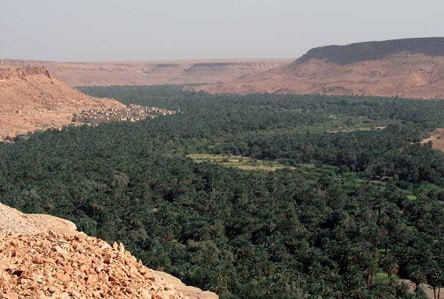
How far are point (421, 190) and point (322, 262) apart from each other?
113ft

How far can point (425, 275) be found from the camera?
152 ft

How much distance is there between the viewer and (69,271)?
21.4 m

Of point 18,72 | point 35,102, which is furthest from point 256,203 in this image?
point 18,72

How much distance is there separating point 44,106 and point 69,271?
14092 cm

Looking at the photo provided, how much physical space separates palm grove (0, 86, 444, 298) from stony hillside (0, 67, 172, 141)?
1675 centimetres

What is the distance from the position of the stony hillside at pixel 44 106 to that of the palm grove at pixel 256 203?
660 inches

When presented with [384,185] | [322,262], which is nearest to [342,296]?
[322,262]

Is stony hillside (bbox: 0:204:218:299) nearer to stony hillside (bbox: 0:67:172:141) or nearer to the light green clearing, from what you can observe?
the light green clearing

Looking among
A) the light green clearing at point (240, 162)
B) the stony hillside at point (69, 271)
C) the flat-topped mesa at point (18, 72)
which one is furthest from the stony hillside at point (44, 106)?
the stony hillside at point (69, 271)

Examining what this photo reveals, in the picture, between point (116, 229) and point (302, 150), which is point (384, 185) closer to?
point (302, 150)

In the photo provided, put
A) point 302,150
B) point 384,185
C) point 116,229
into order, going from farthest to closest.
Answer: point 302,150
point 384,185
point 116,229

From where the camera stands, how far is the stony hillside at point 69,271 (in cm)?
1994

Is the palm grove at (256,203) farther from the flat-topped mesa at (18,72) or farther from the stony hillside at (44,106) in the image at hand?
the flat-topped mesa at (18,72)

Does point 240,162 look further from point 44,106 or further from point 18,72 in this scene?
point 18,72
